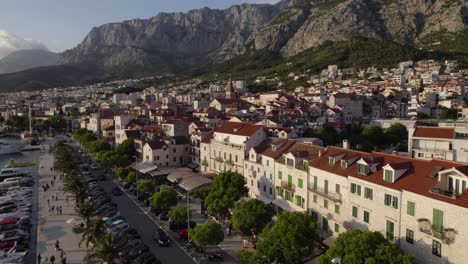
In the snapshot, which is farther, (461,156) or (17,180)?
(17,180)

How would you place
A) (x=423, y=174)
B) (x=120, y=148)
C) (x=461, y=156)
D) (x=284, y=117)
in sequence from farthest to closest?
1. (x=284, y=117)
2. (x=120, y=148)
3. (x=461, y=156)
4. (x=423, y=174)

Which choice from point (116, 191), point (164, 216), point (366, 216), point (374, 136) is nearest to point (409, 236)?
point (366, 216)

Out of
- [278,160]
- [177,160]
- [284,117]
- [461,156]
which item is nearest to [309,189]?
[278,160]

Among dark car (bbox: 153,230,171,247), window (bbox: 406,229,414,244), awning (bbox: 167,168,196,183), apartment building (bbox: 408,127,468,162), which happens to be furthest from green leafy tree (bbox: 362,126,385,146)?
window (bbox: 406,229,414,244)

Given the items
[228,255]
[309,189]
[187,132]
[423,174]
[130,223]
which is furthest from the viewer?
[187,132]

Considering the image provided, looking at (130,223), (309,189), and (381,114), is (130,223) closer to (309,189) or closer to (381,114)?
(309,189)

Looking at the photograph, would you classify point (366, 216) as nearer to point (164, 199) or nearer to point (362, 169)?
point (362, 169)

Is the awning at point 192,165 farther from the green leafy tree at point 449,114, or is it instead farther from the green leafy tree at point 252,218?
the green leafy tree at point 449,114

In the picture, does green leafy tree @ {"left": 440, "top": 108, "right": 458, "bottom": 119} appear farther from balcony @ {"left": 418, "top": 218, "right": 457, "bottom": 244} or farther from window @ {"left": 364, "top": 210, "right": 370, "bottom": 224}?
balcony @ {"left": 418, "top": 218, "right": 457, "bottom": 244}
